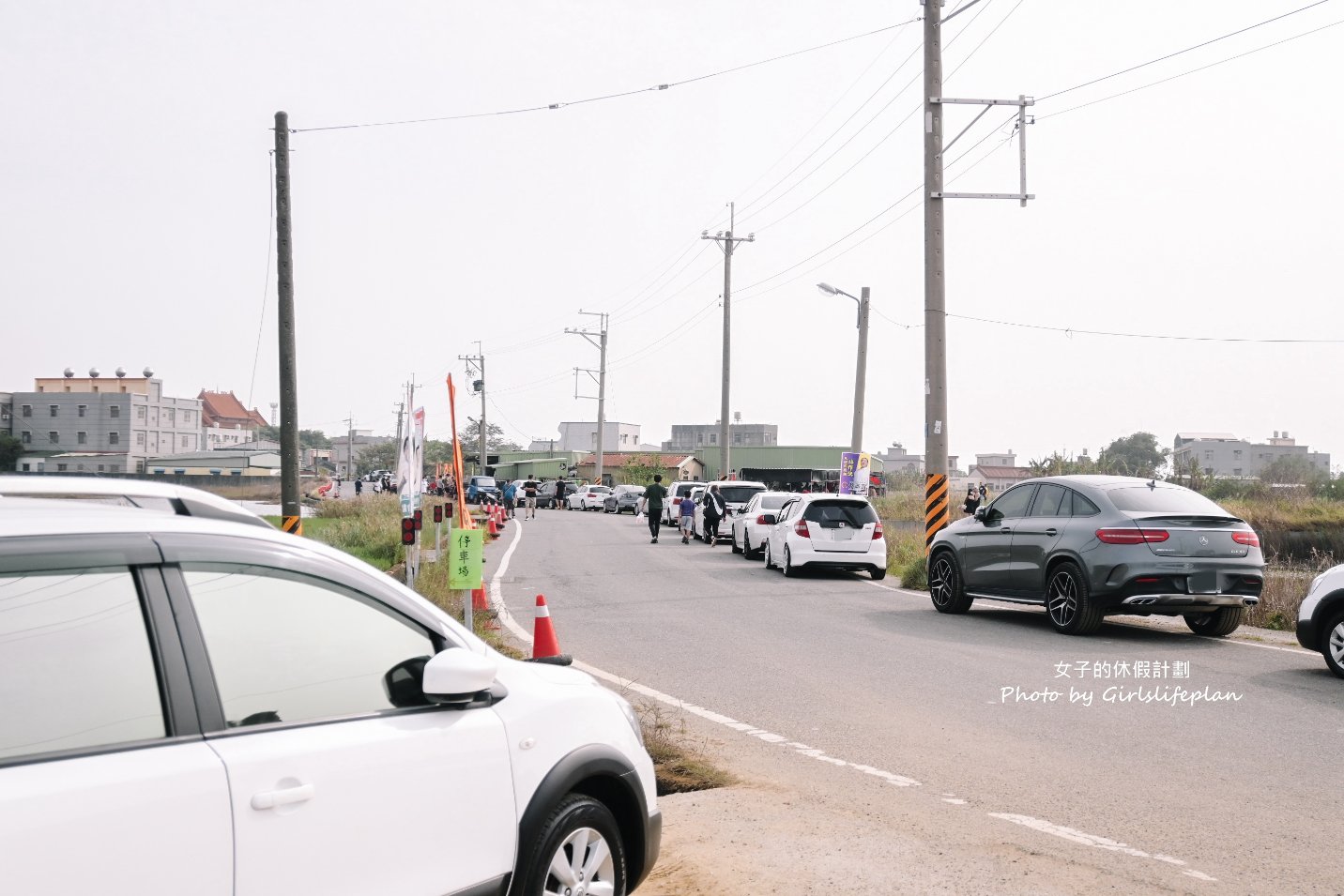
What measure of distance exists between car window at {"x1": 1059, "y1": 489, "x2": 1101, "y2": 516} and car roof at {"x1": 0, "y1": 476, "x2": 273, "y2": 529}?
11.4 meters

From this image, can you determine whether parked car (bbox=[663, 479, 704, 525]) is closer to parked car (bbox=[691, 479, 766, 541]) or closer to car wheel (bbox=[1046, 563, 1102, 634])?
parked car (bbox=[691, 479, 766, 541])

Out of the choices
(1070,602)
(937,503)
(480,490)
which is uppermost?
(937,503)

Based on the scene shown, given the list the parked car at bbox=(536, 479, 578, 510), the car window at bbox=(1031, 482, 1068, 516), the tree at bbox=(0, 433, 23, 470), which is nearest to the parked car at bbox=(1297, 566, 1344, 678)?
the car window at bbox=(1031, 482, 1068, 516)

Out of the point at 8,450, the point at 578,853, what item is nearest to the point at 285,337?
the point at 8,450

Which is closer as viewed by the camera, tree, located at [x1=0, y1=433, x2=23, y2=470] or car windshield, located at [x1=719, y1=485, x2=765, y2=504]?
tree, located at [x1=0, y1=433, x2=23, y2=470]

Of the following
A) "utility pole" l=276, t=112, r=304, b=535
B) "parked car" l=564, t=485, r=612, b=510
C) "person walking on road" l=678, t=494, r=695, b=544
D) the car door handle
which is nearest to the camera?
the car door handle

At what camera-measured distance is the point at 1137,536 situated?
12867 millimetres

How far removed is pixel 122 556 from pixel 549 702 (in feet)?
5.13

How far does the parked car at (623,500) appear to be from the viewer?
6344cm

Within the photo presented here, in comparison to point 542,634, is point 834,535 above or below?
below

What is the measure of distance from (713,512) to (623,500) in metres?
31.3

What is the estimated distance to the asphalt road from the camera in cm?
559

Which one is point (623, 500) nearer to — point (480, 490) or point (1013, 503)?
point (480, 490)

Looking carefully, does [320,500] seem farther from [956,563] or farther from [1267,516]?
[956,563]
